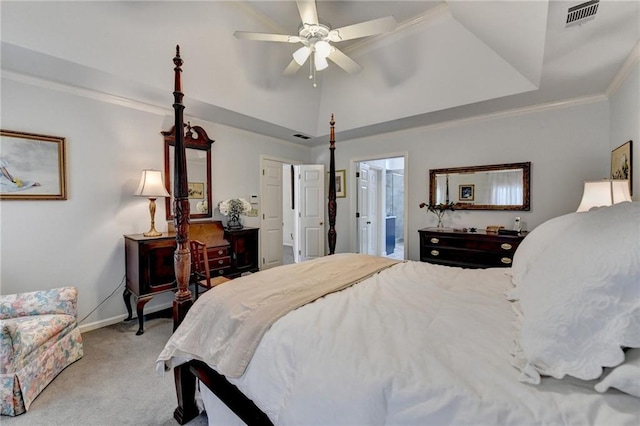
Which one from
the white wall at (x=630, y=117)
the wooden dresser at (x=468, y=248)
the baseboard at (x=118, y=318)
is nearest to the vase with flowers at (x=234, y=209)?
the baseboard at (x=118, y=318)

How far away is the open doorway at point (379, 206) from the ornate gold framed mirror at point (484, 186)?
614 millimetres

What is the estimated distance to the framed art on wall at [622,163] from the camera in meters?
2.33

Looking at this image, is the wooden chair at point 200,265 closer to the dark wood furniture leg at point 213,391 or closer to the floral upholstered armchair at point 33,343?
the floral upholstered armchair at point 33,343

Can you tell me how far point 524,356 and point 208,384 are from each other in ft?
4.53

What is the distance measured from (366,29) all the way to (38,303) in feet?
11.3

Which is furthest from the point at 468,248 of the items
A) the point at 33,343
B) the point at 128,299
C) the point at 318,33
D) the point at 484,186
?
the point at 33,343

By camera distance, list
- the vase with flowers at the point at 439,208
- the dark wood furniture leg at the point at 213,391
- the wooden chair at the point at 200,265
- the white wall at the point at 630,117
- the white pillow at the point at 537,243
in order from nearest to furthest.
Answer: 1. the dark wood furniture leg at the point at 213,391
2. the white pillow at the point at 537,243
3. the white wall at the point at 630,117
4. the wooden chair at the point at 200,265
5. the vase with flowers at the point at 439,208

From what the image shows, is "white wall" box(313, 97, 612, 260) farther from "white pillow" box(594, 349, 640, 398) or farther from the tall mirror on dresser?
"white pillow" box(594, 349, 640, 398)

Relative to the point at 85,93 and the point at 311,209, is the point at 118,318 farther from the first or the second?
the point at 311,209

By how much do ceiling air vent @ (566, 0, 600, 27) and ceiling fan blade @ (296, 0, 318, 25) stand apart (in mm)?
1704

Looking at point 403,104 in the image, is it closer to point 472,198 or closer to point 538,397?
point 472,198

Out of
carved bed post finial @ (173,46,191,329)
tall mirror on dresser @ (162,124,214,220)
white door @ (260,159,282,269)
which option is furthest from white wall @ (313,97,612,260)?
carved bed post finial @ (173,46,191,329)

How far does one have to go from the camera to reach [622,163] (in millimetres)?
2520

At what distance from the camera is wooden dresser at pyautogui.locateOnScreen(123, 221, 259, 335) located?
111 inches
